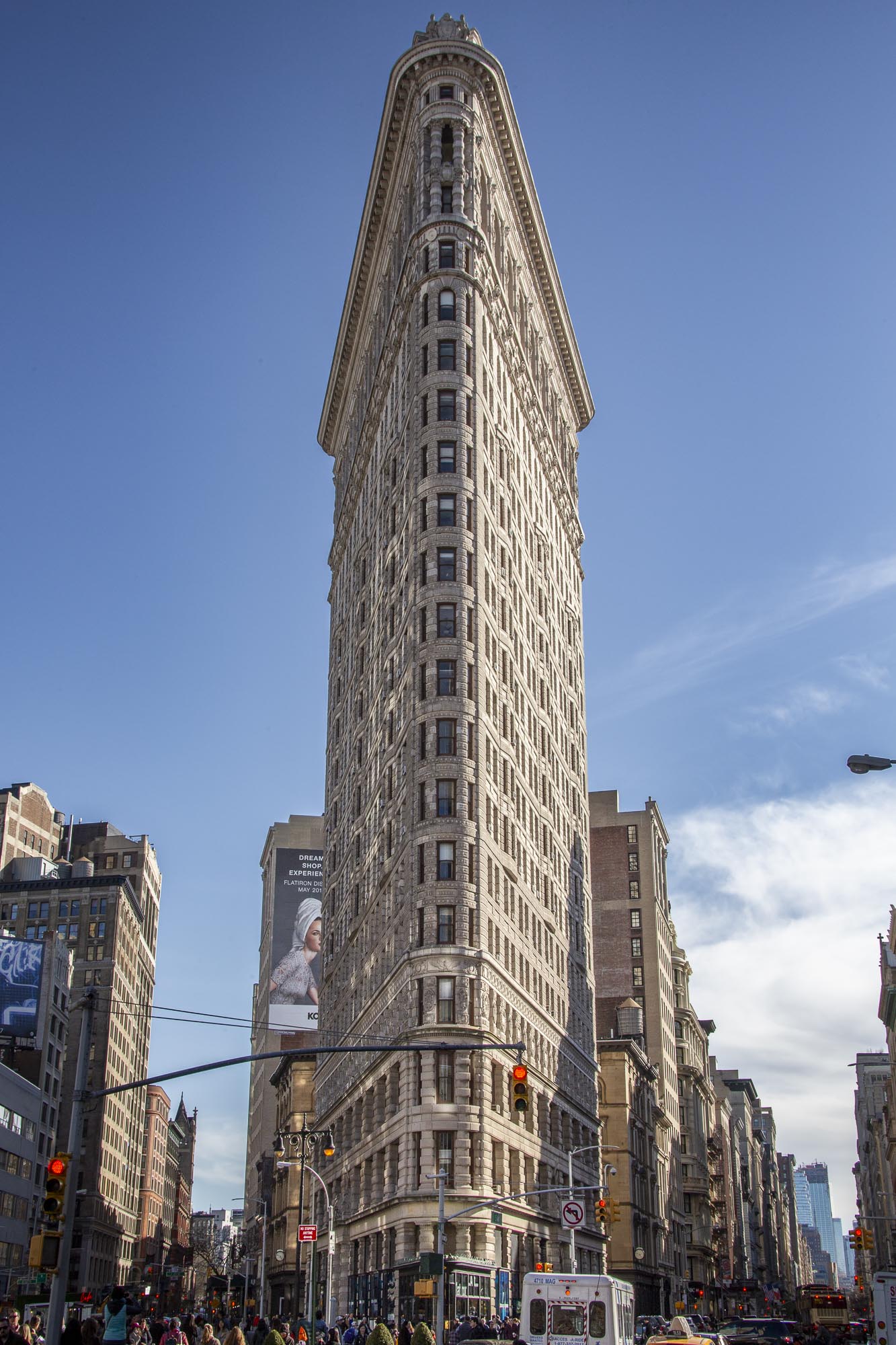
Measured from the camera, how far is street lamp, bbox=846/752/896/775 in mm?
22156

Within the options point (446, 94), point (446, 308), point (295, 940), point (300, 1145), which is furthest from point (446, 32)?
point (295, 940)

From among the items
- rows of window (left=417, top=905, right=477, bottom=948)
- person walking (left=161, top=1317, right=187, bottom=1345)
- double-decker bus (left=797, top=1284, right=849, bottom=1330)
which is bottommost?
double-decker bus (left=797, top=1284, right=849, bottom=1330)

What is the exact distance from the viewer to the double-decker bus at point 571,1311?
31.9m

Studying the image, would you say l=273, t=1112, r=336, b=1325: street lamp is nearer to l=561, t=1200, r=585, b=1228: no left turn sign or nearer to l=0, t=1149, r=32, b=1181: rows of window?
l=0, t=1149, r=32, b=1181: rows of window

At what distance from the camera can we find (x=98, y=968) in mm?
161500

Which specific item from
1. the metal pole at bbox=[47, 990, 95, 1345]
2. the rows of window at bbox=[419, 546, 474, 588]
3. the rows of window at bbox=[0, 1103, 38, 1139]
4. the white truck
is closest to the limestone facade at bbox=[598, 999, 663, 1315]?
the rows of window at bbox=[0, 1103, 38, 1139]

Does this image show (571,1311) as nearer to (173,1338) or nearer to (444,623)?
(173,1338)

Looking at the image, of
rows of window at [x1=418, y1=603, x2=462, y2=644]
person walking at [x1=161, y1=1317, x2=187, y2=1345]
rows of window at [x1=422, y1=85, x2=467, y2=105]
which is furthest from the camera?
rows of window at [x1=422, y1=85, x2=467, y2=105]

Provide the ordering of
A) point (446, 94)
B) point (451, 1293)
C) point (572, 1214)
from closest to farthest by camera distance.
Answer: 1. point (572, 1214)
2. point (451, 1293)
3. point (446, 94)

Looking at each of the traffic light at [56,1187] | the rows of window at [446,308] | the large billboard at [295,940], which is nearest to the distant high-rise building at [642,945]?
the large billboard at [295,940]

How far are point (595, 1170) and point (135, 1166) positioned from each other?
4317 inches

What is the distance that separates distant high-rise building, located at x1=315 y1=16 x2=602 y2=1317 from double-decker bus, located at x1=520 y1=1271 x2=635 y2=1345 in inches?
1009

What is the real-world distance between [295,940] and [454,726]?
353 ft

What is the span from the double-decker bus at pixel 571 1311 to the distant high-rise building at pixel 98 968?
375 feet
